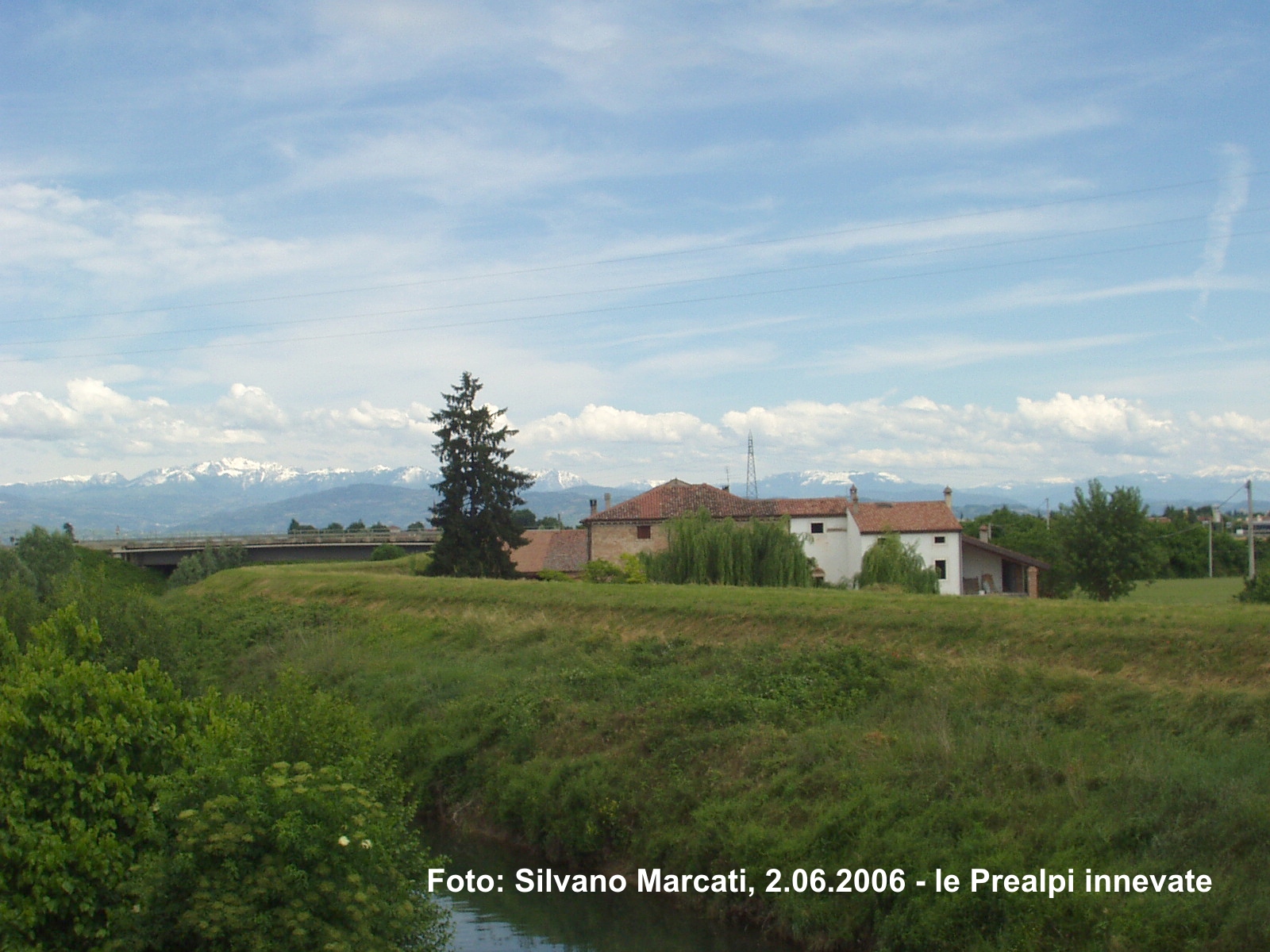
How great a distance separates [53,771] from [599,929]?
29.9 ft

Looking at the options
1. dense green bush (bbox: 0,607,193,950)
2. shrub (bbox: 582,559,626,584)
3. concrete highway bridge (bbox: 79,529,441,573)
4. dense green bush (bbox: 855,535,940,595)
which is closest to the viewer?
dense green bush (bbox: 0,607,193,950)

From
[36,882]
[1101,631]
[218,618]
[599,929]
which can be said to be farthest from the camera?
[218,618]

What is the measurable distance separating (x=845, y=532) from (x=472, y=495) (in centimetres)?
2223

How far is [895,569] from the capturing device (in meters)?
48.3

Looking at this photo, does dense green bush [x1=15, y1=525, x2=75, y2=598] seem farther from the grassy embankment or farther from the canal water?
the canal water

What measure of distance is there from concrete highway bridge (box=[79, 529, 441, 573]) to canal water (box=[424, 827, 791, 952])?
225 ft

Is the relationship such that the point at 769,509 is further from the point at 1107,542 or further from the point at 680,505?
the point at 1107,542

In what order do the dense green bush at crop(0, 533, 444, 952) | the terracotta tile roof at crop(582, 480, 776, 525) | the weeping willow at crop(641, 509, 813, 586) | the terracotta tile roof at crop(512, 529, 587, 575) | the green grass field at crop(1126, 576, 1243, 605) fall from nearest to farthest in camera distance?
the dense green bush at crop(0, 533, 444, 952)
the weeping willow at crop(641, 509, 813, 586)
the green grass field at crop(1126, 576, 1243, 605)
the terracotta tile roof at crop(582, 480, 776, 525)
the terracotta tile roof at crop(512, 529, 587, 575)

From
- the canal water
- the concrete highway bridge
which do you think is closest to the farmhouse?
the concrete highway bridge

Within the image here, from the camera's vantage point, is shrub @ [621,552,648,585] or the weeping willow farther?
shrub @ [621,552,648,585]

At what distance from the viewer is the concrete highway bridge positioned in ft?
286

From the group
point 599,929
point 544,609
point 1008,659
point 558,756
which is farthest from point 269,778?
point 544,609

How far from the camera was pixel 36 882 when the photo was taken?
430 inches

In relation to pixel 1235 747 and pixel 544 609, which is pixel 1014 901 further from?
pixel 544 609
